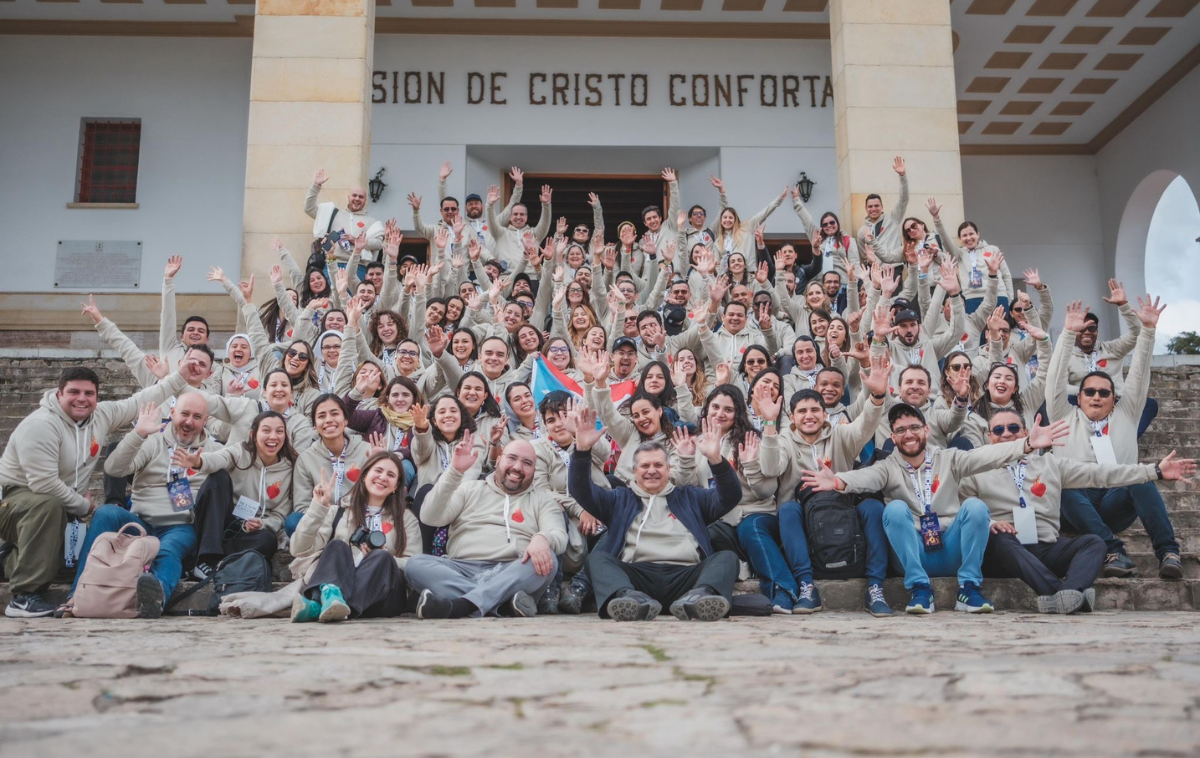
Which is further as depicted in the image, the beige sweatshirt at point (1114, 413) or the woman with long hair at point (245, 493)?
the beige sweatshirt at point (1114, 413)

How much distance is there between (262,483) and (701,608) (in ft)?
9.52

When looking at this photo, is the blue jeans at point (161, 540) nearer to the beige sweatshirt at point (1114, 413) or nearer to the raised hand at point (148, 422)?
the raised hand at point (148, 422)

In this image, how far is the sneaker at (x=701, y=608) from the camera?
4801mm

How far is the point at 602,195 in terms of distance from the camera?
16375mm

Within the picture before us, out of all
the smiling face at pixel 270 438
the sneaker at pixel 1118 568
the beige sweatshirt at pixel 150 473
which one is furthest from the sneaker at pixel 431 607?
the sneaker at pixel 1118 568

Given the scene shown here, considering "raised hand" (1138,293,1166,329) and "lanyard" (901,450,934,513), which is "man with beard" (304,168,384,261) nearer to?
"lanyard" (901,450,934,513)

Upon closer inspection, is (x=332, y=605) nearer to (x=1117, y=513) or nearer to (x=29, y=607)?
(x=29, y=607)

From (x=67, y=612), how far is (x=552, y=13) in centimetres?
1155

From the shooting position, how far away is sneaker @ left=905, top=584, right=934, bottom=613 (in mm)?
5168

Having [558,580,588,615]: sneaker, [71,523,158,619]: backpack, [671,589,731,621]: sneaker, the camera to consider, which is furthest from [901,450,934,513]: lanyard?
[71,523,158,619]: backpack

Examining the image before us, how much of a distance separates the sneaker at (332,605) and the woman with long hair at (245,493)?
118cm

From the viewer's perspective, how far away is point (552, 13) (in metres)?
14.3

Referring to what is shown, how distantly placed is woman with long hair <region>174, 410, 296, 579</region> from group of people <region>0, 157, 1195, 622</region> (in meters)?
0.02

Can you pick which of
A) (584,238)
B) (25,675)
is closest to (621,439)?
(25,675)
